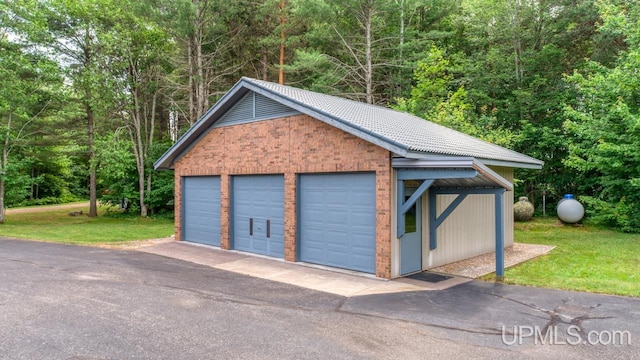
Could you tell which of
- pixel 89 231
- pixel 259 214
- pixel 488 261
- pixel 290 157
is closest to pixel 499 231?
pixel 488 261

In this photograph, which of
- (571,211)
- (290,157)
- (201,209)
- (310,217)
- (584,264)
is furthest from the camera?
(571,211)

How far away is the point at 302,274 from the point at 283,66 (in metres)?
14.4

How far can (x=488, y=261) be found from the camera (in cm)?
1034

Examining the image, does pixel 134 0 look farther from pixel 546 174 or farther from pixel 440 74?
pixel 546 174

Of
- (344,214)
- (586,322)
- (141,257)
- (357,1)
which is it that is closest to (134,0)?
(357,1)

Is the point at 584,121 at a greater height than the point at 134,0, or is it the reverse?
the point at 134,0

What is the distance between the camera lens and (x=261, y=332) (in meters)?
5.27

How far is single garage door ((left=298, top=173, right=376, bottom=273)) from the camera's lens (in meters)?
8.73

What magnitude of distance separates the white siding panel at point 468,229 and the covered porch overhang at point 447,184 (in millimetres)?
508

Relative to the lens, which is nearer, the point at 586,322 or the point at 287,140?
the point at 586,322

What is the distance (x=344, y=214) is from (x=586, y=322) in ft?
16.1

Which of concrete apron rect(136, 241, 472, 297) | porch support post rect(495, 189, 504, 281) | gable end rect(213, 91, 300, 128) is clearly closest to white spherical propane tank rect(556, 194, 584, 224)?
porch support post rect(495, 189, 504, 281)

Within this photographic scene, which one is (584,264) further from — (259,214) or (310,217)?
(259,214)

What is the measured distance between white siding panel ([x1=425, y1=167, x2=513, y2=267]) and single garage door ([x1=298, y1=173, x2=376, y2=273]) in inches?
70.8
